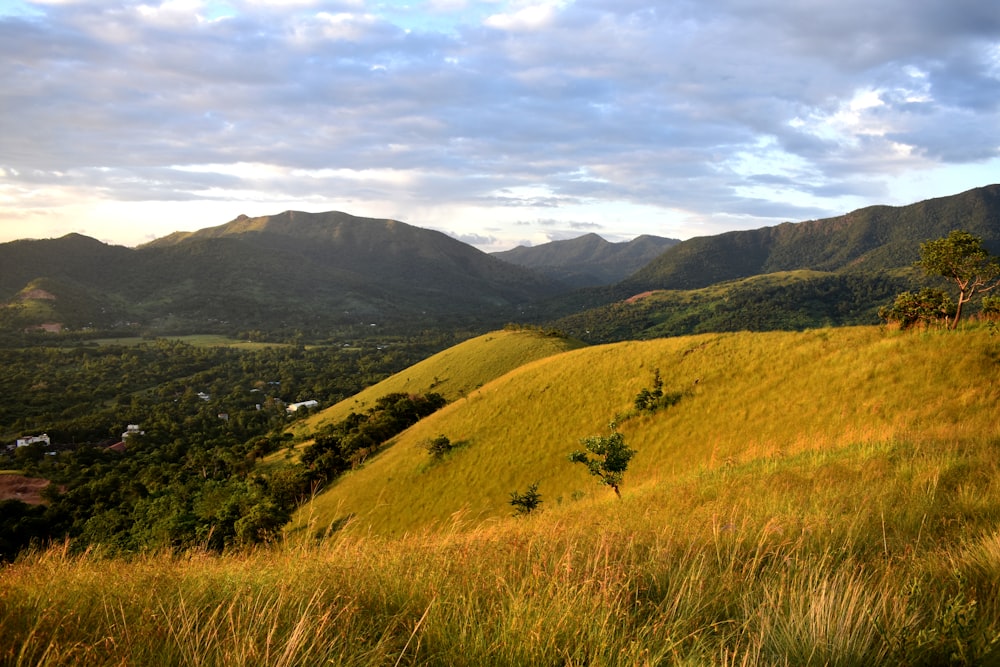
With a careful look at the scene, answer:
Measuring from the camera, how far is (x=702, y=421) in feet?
81.5

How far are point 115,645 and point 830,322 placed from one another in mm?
222039

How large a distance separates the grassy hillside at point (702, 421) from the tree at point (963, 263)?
105 inches

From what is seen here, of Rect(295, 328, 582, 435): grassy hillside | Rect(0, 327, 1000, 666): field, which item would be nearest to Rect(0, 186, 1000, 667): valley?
Rect(0, 327, 1000, 666): field

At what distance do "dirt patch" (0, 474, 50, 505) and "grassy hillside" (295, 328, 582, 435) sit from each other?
32.3m

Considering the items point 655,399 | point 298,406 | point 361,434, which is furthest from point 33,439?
point 655,399

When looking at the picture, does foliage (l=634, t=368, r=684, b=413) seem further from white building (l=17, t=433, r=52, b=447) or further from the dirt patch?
white building (l=17, t=433, r=52, b=447)

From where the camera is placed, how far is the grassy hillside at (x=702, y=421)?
37.9 feet

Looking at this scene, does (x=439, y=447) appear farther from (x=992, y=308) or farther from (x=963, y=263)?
(x=992, y=308)

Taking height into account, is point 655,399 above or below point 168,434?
above

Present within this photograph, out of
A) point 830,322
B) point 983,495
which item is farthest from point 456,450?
point 830,322

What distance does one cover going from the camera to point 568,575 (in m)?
3.90

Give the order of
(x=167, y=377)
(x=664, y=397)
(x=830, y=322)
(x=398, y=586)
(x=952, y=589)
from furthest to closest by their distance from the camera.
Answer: (x=830, y=322), (x=167, y=377), (x=664, y=397), (x=398, y=586), (x=952, y=589)

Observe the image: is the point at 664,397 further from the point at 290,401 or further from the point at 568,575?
the point at 290,401

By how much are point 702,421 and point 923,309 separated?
1281cm
